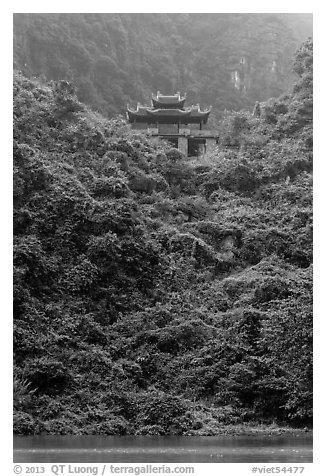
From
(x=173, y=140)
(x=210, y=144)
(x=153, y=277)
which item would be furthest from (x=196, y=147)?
(x=153, y=277)

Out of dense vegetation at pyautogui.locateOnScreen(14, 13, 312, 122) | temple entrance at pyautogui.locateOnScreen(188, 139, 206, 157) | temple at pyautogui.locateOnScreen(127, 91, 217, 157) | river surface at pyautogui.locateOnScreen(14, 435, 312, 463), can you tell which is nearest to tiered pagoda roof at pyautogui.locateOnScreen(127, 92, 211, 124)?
temple at pyautogui.locateOnScreen(127, 91, 217, 157)

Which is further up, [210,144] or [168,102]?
[168,102]

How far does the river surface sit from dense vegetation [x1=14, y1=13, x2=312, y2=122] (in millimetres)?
20217

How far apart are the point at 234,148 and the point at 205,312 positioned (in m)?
9.15

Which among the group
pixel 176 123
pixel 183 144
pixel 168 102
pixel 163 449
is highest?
pixel 168 102

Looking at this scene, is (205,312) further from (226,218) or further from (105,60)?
(105,60)

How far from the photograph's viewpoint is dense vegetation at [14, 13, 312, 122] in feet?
100

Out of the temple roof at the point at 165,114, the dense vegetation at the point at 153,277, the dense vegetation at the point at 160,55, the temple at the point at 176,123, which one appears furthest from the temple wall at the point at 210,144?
the dense vegetation at the point at 160,55

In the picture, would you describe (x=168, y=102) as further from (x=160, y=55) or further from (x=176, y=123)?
(x=160, y=55)

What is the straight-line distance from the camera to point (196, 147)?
24031 mm

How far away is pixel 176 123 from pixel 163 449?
655 inches

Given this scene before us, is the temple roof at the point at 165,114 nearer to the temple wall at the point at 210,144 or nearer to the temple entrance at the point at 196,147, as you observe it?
the temple entrance at the point at 196,147

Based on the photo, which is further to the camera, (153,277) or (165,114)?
(165,114)

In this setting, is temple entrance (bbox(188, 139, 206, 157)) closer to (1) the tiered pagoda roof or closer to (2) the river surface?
(1) the tiered pagoda roof
